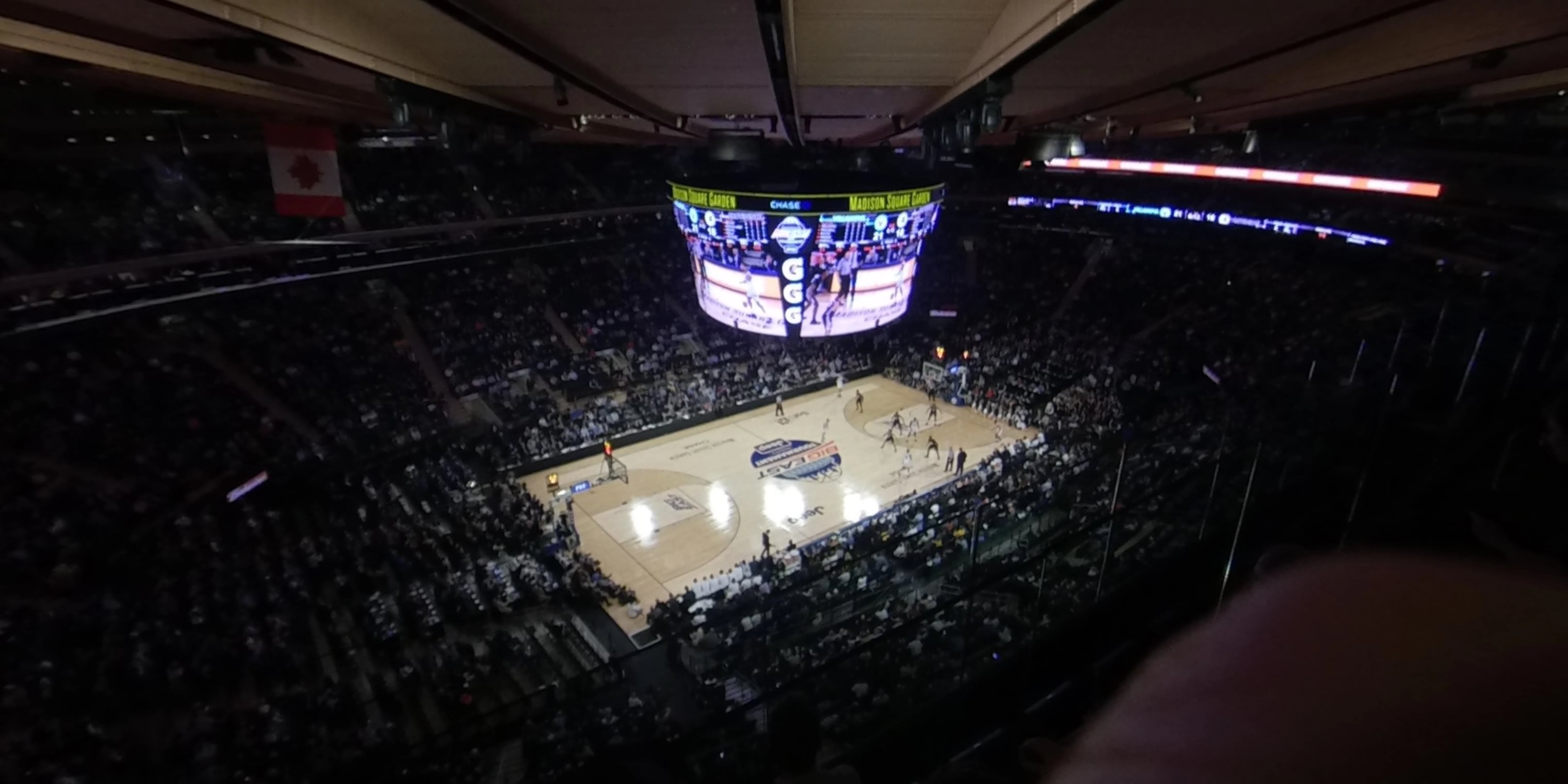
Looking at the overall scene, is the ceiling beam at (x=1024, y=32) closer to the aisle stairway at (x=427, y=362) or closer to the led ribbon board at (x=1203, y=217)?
the aisle stairway at (x=427, y=362)

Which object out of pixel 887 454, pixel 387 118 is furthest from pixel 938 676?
pixel 887 454

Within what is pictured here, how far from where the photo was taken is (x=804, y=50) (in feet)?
17.9

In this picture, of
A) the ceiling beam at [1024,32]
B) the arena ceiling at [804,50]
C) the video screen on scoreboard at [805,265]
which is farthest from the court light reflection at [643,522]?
the ceiling beam at [1024,32]

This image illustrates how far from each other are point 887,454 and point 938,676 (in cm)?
1101

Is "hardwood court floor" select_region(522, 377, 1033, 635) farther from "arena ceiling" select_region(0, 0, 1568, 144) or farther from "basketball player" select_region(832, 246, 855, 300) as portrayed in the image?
"arena ceiling" select_region(0, 0, 1568, 144)

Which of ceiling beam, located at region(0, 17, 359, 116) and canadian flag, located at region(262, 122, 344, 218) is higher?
ceiling beam, located at region(0, 17, 359, 116)

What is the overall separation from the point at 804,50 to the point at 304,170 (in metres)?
7.42

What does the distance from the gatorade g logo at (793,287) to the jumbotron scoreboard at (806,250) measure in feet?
0.05

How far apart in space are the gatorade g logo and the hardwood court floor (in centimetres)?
355

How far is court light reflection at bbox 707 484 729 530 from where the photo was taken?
45.1ft

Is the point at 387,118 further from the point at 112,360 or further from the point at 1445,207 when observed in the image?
the point at 1445,207

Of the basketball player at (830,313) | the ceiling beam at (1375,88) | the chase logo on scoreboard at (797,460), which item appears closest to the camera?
the ceiling beam at (1375,88)

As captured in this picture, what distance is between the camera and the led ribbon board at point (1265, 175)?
1603 centimetres

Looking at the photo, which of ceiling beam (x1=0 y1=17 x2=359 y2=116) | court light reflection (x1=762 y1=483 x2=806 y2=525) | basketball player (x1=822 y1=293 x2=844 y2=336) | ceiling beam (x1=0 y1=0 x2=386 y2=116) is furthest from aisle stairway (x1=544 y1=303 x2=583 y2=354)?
ceiling beam (x1=0 y1=0 x2=386 y2=116)
